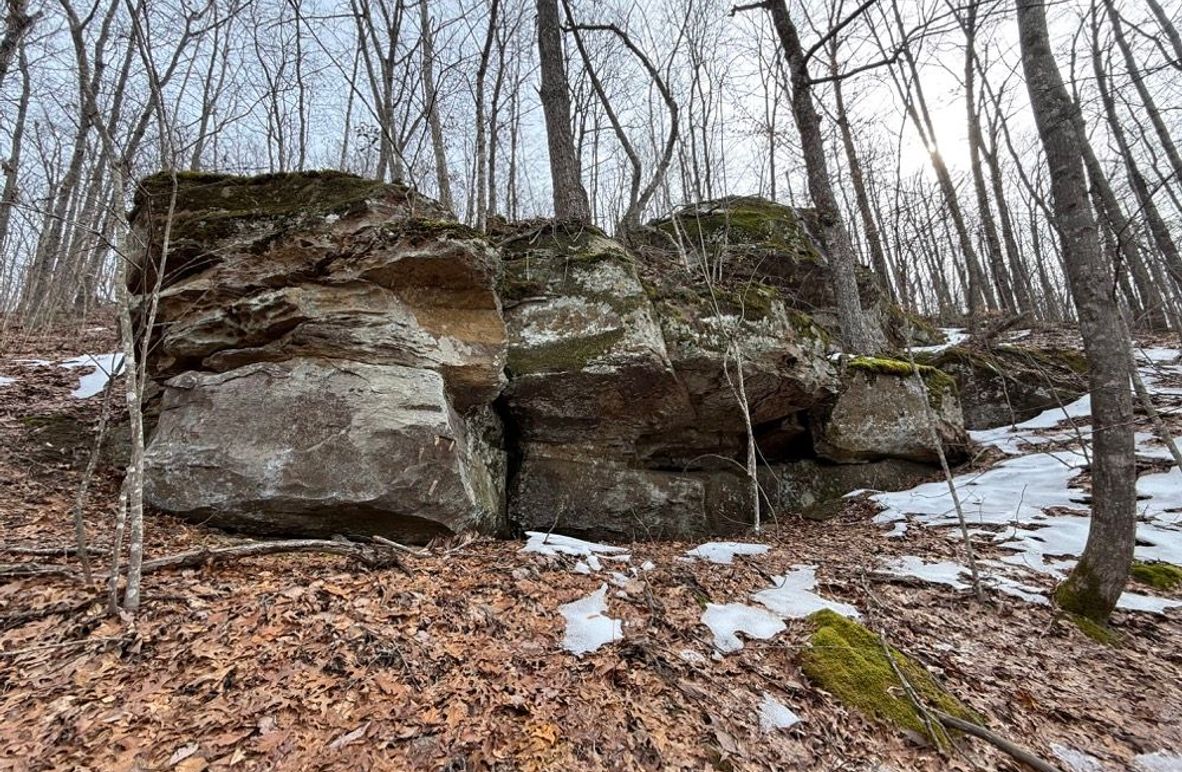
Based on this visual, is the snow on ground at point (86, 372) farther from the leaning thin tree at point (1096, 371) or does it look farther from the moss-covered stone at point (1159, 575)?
the moss-covered stone at point (1159, 575)

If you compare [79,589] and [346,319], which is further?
[346,319]

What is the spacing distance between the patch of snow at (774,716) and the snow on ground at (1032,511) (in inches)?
98.0

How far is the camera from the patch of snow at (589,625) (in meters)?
3.09

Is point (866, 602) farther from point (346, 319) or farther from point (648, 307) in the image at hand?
point (346, 319)

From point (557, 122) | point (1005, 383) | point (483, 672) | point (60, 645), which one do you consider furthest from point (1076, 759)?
point (1005, 383)

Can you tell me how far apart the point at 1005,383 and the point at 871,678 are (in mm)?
9274

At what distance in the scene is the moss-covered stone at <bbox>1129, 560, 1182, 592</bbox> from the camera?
4.39 m

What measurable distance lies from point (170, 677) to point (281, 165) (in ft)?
54.7

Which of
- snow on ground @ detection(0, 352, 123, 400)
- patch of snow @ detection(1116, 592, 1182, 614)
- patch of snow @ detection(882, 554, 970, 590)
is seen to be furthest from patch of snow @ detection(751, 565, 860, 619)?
snow on ground @ detection(0, 352, 123, 400)

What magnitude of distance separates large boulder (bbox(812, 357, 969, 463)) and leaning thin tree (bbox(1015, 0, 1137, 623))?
394 cm

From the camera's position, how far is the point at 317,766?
6.71ft

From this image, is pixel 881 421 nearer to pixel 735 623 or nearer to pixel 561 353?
pixel 561 353

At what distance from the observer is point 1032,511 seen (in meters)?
6.09

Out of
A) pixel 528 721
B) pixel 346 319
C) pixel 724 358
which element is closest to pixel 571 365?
pixel 724 358
